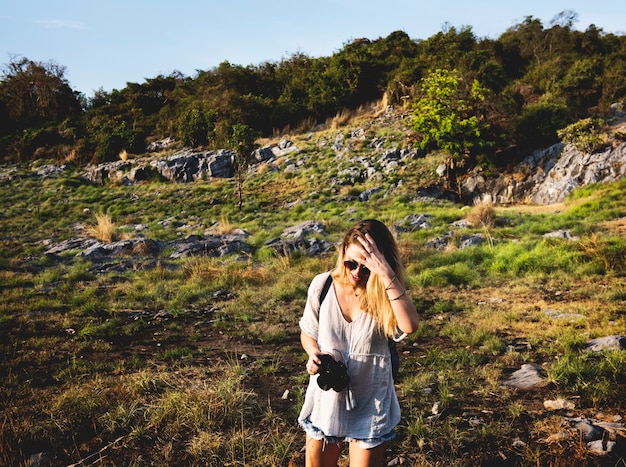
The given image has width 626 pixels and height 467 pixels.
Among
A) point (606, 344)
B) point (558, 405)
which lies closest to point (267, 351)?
point (558, 405)

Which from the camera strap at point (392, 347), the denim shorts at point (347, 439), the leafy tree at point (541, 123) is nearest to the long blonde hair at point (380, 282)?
the camera strap at point (392, 347)

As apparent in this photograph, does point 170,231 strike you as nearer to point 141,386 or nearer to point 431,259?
point 431,259

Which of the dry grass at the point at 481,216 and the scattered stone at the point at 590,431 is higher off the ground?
the dry grass at the point at 481,216

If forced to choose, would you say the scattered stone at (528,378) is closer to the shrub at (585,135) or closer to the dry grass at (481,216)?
the dry grass at (481,216)

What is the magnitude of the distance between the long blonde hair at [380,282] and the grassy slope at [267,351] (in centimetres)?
153

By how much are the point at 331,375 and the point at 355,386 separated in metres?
0.18

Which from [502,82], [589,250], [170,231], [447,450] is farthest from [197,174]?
[447,450]

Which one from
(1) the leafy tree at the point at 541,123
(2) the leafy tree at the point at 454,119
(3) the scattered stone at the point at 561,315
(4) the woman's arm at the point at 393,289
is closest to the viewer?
(4) the woman's arm at the point at 393,289

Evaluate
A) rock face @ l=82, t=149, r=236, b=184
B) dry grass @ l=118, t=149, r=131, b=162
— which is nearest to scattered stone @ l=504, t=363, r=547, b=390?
rock face @ l=82, t=149, r=236, b=184

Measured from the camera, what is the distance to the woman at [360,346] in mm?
1783

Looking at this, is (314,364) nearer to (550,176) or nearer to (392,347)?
(392,347)

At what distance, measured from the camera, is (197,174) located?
79.8 feet

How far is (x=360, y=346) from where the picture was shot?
1.87 metres

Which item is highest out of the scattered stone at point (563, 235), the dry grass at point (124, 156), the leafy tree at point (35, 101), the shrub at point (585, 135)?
the leafy tree at point (35, 101)
